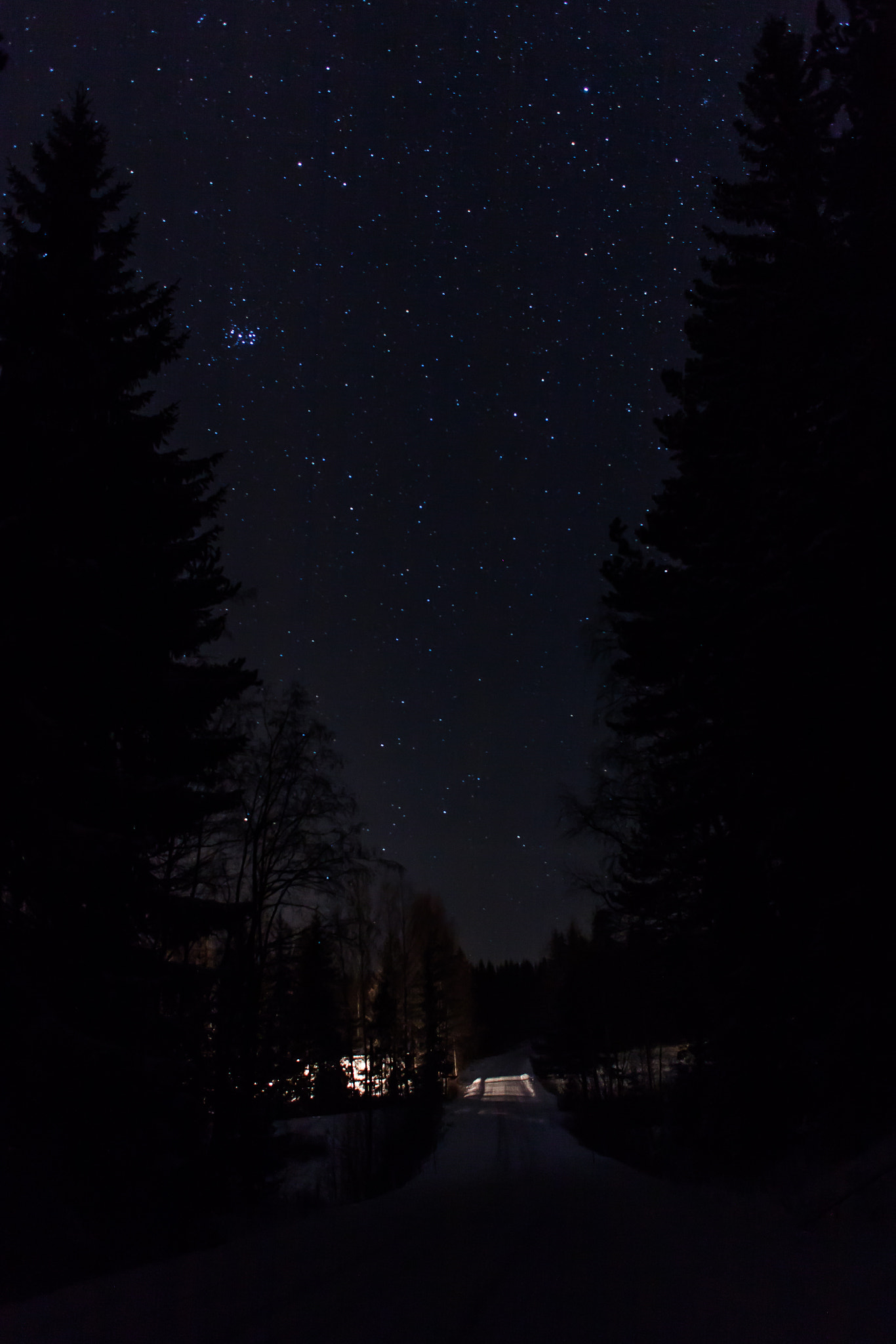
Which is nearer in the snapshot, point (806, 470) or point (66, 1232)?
point (66, 1232)

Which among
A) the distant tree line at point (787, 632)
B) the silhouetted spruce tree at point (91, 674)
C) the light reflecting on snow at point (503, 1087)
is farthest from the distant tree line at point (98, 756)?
the light reflecting on snow at point (503, 1087)

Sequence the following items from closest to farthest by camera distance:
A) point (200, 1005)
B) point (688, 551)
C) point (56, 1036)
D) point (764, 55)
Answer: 1. point (56, 1036)
2. point (200, 1005)
3. point (764, 55)
4. point (688, 551)

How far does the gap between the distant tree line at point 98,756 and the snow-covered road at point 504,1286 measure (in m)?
1.08

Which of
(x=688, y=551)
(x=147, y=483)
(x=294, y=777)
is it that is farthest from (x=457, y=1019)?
(x=147, y=483)

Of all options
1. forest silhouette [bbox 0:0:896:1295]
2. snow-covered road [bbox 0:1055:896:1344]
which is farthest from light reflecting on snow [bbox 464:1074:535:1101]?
snow-covered road [bbox 0:1055:896:1344]

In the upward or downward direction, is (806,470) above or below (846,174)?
below

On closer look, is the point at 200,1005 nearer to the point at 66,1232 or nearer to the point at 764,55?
the point at 66,1232

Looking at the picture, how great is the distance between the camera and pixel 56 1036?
8.26 meters

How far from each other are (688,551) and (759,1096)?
9.08 metres

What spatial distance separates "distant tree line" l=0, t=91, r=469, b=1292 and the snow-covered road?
1077mm

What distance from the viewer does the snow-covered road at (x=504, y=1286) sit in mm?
6012

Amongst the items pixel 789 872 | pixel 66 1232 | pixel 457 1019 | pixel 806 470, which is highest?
pixel 806 470

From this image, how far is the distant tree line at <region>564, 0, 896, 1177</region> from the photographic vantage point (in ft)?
36.5

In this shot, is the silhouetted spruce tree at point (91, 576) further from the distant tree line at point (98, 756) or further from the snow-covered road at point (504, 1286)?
the snow-covered road at point (504, 1286)
